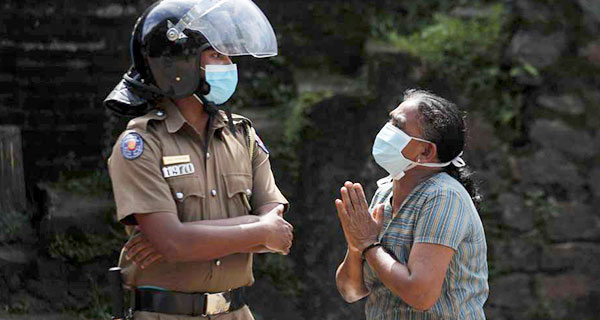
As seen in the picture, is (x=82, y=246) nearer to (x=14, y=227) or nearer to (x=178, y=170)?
(x=14, y=227)

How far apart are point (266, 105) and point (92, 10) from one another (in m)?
1.16

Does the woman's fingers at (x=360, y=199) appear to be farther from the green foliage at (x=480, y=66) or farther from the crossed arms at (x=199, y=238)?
the green foliage at (x=480, y=66)

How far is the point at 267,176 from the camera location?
10.4 feet

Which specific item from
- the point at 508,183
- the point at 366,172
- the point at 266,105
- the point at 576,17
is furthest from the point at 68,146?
the point at 576,17

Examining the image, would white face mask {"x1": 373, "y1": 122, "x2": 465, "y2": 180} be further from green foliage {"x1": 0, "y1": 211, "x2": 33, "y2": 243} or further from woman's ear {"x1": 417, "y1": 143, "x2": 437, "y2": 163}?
green foliage {"x1": 0, "y1": 211, "x2": 33, "y2": 243}

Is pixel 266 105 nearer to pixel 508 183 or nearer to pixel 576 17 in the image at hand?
pixel 508 183

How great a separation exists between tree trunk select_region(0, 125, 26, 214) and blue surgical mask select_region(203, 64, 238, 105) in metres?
2.10

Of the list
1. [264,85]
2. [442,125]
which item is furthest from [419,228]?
[264,85]

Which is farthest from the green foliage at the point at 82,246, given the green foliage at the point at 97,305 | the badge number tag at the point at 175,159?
the badge number tag at the point at 175,159

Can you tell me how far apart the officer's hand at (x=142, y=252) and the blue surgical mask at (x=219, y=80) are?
0.52 meters

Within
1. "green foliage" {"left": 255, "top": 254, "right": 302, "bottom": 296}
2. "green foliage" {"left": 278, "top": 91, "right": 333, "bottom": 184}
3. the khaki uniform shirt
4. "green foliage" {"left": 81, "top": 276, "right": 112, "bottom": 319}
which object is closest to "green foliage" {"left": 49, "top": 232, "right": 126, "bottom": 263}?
"green foliage" {"left": 81, "top": 276, "right": 112, "bottom": 319}

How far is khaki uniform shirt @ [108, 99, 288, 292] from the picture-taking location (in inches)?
111

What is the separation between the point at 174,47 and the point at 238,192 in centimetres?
53

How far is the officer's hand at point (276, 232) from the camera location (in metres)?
2.95
